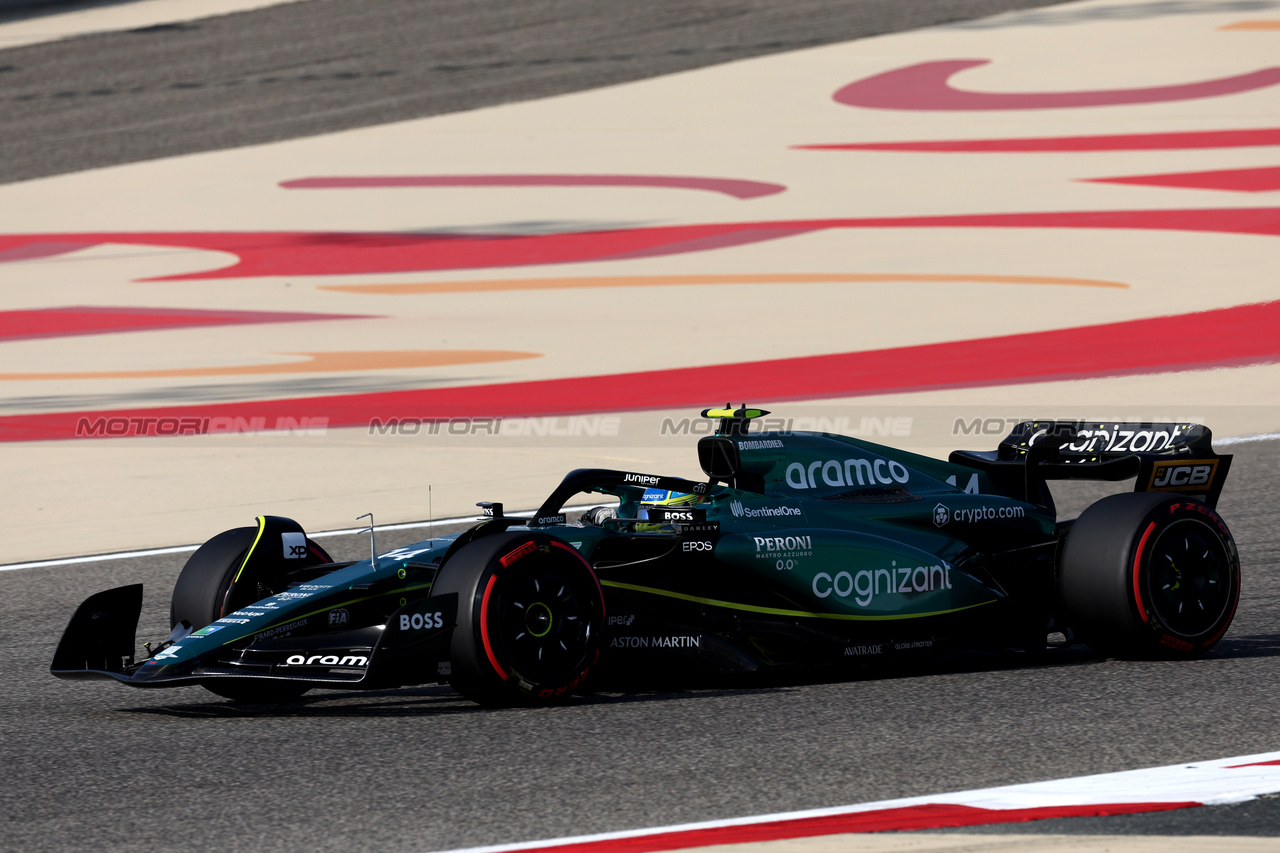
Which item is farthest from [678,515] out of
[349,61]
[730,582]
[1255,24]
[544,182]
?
[1255,24]

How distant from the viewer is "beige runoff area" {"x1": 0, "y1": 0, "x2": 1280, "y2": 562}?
13500mm

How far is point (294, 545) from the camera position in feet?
24.8

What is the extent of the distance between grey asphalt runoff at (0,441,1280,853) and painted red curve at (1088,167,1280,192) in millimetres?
17509

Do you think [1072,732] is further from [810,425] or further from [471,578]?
[810,425]

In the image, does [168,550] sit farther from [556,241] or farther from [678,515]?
[556,241]

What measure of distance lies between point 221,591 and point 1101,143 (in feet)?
72.1

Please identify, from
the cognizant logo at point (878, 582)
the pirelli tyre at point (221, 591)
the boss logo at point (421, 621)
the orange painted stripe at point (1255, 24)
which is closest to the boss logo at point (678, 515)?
the cognizant logo at point (878, 582)

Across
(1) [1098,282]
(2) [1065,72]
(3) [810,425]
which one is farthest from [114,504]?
(2) [1065,72]

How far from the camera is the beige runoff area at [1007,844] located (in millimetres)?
4883

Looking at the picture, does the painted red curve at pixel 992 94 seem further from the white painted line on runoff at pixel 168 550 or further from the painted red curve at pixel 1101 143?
the white painted line on runoff at pixel 168 550

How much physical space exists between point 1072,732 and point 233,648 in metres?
2.90

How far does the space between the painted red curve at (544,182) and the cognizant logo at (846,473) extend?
17.9 m

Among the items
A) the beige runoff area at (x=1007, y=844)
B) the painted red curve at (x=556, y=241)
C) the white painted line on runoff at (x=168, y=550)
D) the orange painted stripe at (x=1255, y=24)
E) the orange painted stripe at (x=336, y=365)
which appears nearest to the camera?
the beige runoff area at (x=1007, y=844)

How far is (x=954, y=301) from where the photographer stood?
A: 763 inches
